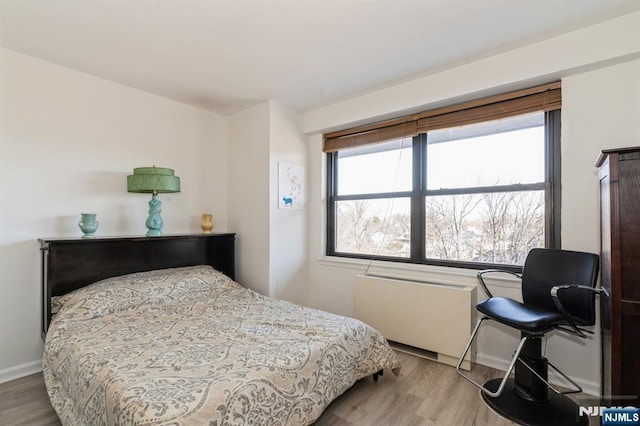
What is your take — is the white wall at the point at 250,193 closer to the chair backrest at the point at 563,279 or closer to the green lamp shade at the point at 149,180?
the green lamp shade at the point at 149,180

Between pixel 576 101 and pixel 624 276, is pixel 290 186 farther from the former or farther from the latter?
pixel 624 276

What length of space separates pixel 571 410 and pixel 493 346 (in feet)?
2.10

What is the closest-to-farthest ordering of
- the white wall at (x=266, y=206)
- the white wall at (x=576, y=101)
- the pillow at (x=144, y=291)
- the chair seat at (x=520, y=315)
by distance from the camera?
the chair seat at (x=520, y=315) → the white wall at (x=576, y=101) → the pillow at (x=144, y=291) → the white wall at (x=266, y=206)

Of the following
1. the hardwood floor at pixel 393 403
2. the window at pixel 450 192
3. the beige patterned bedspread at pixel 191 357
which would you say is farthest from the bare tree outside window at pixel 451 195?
the beige patterned bedspread at pixel 191 357

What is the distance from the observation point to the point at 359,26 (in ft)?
6.46

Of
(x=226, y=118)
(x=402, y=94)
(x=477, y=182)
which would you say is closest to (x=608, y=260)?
(x=477, y=182)

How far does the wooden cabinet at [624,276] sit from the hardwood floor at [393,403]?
0.49 metres

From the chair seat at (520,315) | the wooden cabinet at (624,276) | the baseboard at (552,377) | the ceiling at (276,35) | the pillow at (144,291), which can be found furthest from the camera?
the pillow at (144,291)

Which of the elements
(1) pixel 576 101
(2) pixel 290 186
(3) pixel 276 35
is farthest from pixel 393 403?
(3) pixel 276 35

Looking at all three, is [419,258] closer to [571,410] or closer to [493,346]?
[493,346]

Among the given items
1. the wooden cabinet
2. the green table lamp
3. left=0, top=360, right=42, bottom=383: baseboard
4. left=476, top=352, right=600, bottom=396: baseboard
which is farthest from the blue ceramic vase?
the wooden cabinet

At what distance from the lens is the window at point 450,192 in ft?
7.70

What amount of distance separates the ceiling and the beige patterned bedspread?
179 cm

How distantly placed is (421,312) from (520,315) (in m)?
0.87
